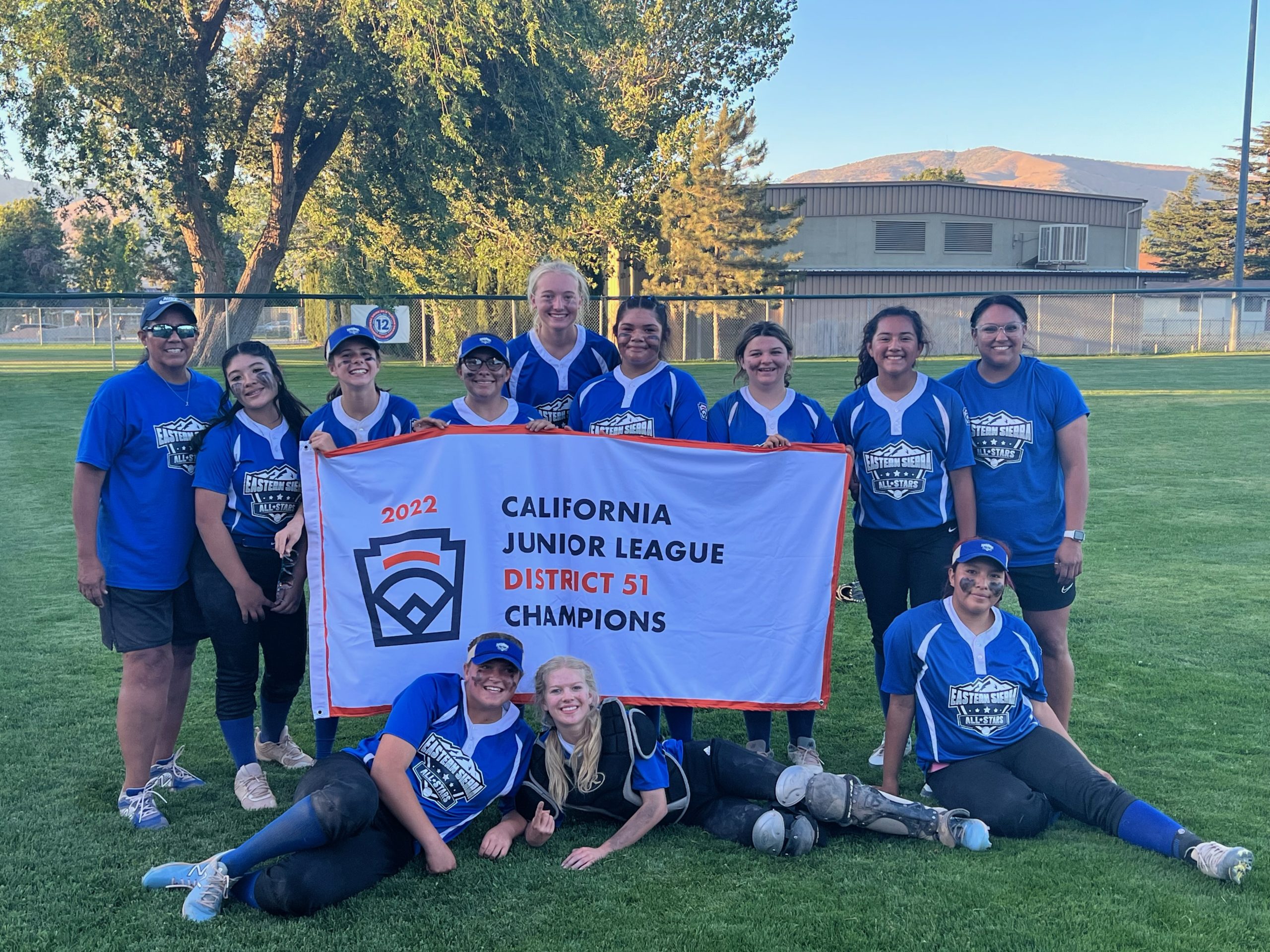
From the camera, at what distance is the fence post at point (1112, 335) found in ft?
101

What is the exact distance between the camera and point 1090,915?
3.10 m

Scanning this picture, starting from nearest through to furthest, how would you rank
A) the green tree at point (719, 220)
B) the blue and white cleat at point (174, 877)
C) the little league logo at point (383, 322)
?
the blue and white cleat at point (174, 877), the little league logo at point (383, 322), the green tree at point (719, 220)

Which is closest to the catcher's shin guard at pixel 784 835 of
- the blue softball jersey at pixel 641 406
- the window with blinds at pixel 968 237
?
the blue softball jersey at pixel 641 406

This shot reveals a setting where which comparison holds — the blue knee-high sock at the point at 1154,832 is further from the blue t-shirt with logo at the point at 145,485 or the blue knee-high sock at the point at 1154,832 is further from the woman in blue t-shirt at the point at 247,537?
the blue t-shirt with logo at the point at 145,485

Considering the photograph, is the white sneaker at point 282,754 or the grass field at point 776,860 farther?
the white sneaker at point 282,754

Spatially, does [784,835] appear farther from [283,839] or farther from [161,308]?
[161,308]

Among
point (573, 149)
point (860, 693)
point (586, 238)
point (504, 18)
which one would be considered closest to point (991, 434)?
point (860, 693)

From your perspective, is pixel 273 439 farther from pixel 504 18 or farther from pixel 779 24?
pixel 779 24

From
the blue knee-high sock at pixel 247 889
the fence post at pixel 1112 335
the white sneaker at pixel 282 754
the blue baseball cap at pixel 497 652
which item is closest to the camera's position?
the blue knee-high sock at pixel 247 889

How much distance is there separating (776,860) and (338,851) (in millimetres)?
1454

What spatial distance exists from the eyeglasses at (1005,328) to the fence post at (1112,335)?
28.8 metres

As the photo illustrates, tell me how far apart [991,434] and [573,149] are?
20.1 m

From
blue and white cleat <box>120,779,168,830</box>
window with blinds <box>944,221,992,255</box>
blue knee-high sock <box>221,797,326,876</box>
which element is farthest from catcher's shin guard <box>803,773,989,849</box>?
window with blinds <box>944,221,992,255</box>

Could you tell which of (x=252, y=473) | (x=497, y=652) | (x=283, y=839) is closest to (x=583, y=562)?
(x=497, y=652)
